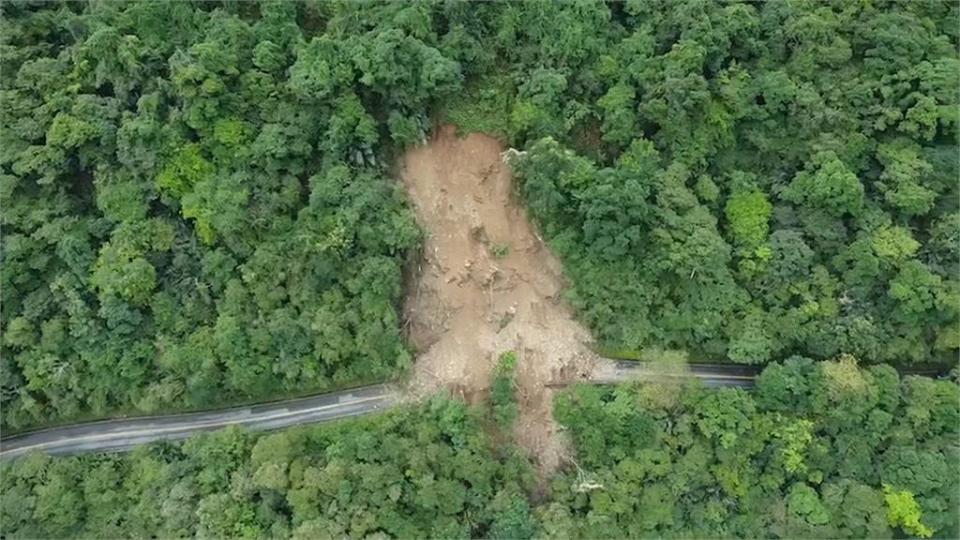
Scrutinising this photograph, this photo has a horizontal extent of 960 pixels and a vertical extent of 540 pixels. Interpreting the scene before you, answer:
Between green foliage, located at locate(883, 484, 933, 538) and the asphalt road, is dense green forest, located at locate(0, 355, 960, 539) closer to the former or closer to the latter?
green foliage, located at locate(883, 484, 933, 538)

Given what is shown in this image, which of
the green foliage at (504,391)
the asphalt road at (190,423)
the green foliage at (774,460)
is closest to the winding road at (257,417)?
the asphalt road at (190,423)

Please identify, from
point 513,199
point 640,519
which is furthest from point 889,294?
point 513,199

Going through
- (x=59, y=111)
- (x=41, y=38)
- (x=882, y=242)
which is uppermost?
(x=41, y=38)

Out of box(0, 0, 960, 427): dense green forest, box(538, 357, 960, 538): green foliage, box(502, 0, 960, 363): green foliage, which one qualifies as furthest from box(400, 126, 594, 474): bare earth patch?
box(538, 357, 960, 538): green foliage

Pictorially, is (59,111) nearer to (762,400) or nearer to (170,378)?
(170,378)

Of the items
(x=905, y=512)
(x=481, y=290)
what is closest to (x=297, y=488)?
(x=481, y=290)

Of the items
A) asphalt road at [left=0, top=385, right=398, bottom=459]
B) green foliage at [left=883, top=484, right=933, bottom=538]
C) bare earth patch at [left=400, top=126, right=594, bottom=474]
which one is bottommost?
green foliage at [left=883, top=484, right=933, bottom=538]
